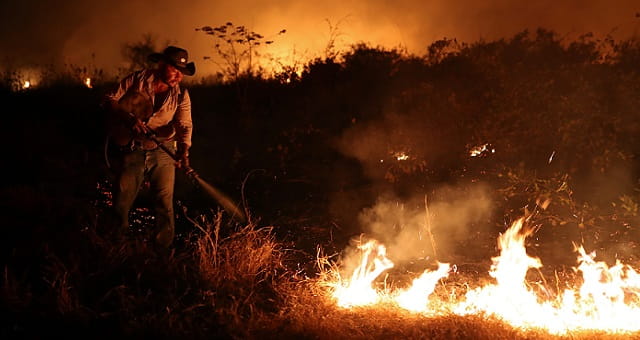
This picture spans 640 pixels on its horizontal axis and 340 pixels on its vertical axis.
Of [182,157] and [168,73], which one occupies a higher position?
[168,73]

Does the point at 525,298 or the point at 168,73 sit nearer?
the point at 525,298

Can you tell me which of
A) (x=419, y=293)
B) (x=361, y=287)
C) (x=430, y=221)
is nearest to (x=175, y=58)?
(x=361, y=287)

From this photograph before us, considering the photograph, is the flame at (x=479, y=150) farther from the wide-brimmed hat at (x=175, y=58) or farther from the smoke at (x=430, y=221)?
the wide-brimmed hat at (x=175, y=58)

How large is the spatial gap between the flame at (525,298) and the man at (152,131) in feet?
6.16

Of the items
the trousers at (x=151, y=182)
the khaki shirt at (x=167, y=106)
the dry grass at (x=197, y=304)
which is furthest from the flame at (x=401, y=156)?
the trousers at (x=151, y=182)

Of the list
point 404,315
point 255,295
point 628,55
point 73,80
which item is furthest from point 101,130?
point 628,55

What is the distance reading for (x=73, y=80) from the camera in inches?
487

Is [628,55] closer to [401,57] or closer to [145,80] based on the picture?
[401,57]

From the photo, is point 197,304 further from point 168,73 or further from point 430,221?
point 430,221

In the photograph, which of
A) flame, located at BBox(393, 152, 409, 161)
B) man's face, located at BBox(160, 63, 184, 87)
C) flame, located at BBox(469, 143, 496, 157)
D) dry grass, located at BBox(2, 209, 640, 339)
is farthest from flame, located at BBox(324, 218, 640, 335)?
flame, located at BBox(393, 152, 409, 161)

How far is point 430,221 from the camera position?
6516mm

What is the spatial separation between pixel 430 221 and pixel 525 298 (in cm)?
220

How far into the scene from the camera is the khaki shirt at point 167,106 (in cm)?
492

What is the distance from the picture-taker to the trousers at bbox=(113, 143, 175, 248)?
16.2ft
